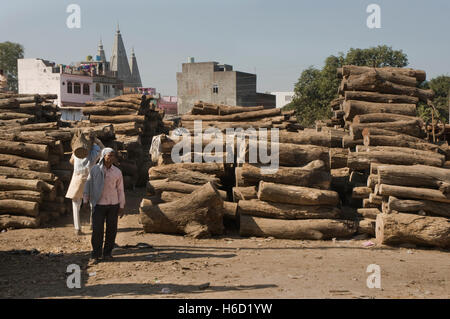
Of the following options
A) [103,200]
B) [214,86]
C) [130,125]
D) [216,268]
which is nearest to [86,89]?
[214,86]

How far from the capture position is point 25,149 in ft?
39.2

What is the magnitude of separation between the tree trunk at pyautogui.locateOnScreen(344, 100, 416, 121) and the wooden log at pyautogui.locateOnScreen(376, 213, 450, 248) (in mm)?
3944

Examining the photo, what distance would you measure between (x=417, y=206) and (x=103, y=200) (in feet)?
18.2

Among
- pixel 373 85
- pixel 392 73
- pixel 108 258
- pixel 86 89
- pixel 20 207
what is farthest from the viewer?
pixel 86 89

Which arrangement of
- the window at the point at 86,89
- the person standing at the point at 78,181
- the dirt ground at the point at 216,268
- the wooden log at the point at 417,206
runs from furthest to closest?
the window at the point at 86,89 < the person standing at the point at 78,181 < the wooden log at the point at 417,206 < the dirt ground at the point at 216,268

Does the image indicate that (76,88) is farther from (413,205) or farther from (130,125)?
(413,205)

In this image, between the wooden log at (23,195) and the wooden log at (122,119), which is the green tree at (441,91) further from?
the wooden log at (23,195)

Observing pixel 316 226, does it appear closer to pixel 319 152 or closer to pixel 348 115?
pixel 319 152

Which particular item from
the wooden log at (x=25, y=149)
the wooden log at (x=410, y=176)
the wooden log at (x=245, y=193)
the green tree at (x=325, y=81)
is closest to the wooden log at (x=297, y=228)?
the wooden log at (x=245, y=193)

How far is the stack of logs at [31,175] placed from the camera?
36.7 feet

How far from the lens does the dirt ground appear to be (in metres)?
6.77

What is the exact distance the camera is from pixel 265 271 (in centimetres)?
772

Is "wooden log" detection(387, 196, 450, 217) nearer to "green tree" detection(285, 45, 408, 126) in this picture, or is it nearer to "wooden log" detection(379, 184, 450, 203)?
"wooden log" detection(379, 184, 450, 203)

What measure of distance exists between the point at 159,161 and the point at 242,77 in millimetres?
50469
